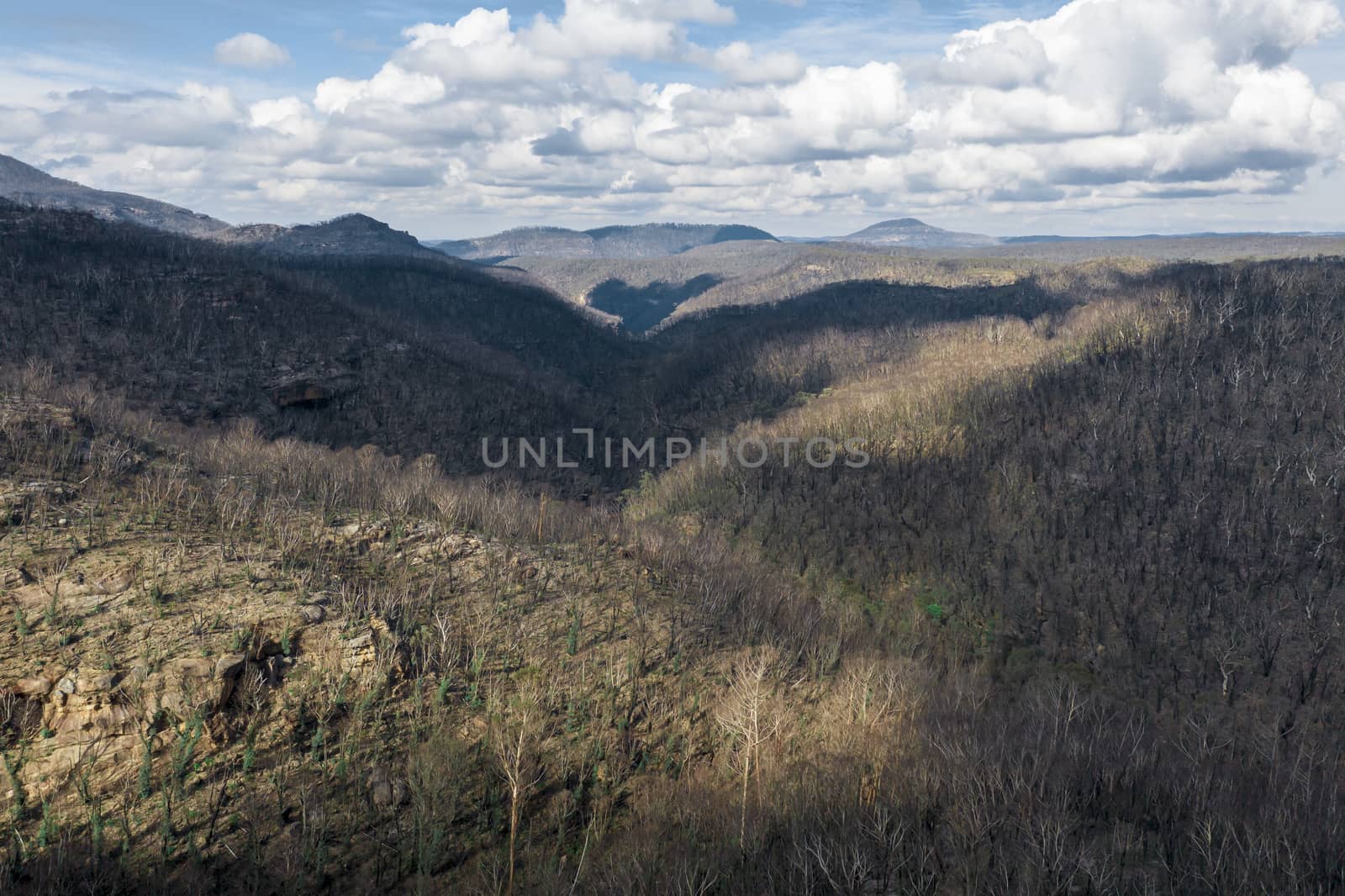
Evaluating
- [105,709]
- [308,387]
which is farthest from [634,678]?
[308,387]

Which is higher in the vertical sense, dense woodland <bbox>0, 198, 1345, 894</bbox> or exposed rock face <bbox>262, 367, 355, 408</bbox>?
exposed rock face <bbox>262, 367, 355, 408</bbox>

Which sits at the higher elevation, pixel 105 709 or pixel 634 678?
pixel 105 709

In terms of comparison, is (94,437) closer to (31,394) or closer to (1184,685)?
(31,394)

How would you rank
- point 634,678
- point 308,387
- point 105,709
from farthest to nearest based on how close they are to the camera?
1. point 308,387
2. point 634,678
3. point 105,709

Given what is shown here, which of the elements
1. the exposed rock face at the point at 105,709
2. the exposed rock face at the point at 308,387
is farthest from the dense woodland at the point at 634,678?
the exposed rock face at the point at 308,387

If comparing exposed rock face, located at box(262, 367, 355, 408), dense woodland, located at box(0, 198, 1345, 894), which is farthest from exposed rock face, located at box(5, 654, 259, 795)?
exposed rock face, located at box(262, 367, 355, 408)

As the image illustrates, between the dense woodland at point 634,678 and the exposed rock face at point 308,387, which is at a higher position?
the exposed rock face at point 308,387

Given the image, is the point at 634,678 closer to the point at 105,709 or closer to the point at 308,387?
the point at 105,709

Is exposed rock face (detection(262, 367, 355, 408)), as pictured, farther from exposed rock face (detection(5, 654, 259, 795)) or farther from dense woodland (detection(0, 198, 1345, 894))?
exposed rock face (detection(5, 654, 259, 795))

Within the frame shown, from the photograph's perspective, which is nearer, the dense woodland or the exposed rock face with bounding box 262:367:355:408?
the dense woodland

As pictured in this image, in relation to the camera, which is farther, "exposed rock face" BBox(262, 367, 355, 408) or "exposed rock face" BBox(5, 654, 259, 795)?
"exposed rock face" BBox(262, 367, 355, 408)

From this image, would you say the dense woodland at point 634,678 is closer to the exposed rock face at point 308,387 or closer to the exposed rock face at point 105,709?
the exposed rock face at point 105,709

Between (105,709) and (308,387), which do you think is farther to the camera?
(308,387)
